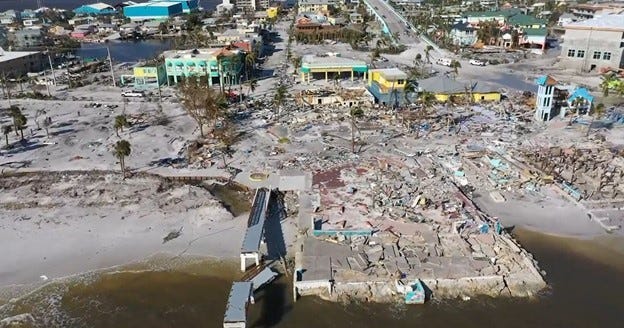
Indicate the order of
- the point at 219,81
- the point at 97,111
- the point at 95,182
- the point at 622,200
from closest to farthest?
the point at 622,200 < the point at 95,182 < the point at 97,111 < the point at 219,81

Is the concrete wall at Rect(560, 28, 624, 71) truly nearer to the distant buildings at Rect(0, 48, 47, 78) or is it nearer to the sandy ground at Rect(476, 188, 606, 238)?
the sandy ground at Rect(476, 188, 606, 238)

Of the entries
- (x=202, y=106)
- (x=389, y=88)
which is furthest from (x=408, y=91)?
(x=202, y=106)

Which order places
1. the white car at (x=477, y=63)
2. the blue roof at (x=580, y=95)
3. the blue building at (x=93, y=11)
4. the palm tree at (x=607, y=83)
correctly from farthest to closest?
1. the blue building at (x=93, y=11)
2. the white car at (x=477, y=63)
3. the palm tree at (x=607, y=83)
4. the blue roof at (x=580, y=95)

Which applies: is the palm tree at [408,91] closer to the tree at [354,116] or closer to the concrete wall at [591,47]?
the tree at [354,116]

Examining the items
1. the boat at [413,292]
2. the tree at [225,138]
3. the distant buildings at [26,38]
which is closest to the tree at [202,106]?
the tree at [225,138]

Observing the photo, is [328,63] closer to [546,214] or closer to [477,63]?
[477,63]

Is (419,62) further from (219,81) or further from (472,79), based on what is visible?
(219,81)

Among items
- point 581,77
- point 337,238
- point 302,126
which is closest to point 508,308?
point 337,238
